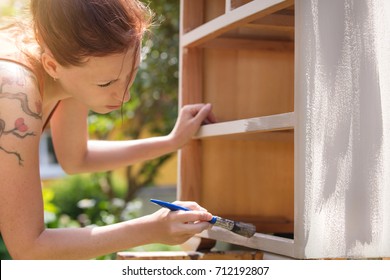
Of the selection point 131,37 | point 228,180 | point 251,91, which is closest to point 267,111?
point 251,91

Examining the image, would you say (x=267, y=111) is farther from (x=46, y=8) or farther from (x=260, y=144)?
(x=46, y=8)

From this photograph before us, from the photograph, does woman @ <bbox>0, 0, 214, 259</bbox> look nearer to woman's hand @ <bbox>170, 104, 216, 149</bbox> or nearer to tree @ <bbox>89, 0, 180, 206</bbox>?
woman's hand @ <bbox>170, 104, 216, 149</bbox>

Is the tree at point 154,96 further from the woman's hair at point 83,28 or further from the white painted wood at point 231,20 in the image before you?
the woman's hair at point 83,28

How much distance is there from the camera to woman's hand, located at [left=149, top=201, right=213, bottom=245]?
4.46 feet

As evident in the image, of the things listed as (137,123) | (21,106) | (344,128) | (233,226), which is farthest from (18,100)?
(137,123)

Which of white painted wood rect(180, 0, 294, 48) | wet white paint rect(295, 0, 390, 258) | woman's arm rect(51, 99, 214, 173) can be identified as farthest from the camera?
woman's arm rect(51, 99, 214, 173)

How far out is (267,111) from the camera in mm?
1850

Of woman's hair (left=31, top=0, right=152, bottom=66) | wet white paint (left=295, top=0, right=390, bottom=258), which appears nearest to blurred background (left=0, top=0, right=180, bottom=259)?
woman's hair (left=31, top=0, right=152, bottom=66)

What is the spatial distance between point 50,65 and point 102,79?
13 centimetres

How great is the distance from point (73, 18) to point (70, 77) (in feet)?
0.49

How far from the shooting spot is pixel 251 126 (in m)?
1.46

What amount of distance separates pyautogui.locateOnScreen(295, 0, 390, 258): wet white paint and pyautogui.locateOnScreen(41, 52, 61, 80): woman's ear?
0.56 metres

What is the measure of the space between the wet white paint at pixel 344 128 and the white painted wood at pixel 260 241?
0.07m

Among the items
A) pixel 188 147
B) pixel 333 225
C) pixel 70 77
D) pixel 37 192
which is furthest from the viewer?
pixel 188 147
